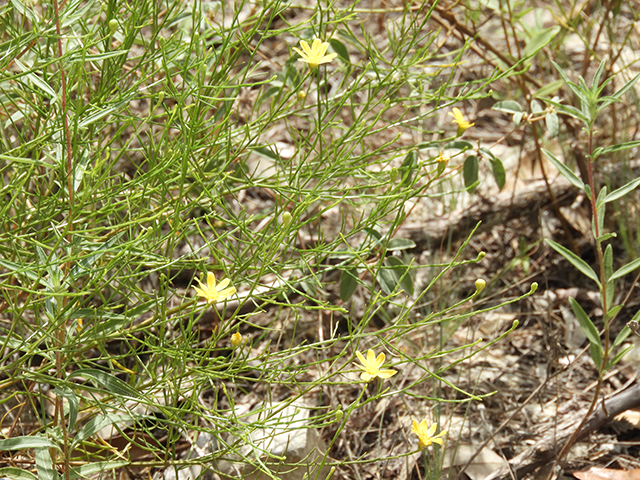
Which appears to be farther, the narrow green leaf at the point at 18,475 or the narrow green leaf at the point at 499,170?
the narrow green leaf at the point at 499,170

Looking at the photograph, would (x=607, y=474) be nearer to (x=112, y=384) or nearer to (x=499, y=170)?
(x=499, y=170)

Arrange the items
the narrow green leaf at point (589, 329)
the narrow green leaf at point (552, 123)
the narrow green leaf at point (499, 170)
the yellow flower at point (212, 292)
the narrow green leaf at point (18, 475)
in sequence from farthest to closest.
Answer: the narrow green leaf at point (499, 170), the narrow green leaf at point (552, 123), the narrow green leaf at point (589, 329), the narrow green leaf at point (18, 475), the yellow flower at point (212, 292)

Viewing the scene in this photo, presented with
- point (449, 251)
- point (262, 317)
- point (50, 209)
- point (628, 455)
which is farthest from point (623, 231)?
point (50, 209)

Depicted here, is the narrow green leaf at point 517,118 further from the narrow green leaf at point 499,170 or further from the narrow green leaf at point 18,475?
the narrow green leaf at point 18,475

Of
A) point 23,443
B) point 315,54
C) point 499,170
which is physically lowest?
point 23,443

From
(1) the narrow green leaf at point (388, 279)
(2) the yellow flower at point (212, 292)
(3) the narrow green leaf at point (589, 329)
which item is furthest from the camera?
(1) the narrow green leaf at point (388, 279)

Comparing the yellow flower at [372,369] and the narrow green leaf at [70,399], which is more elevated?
the yellow flower at [372,369]

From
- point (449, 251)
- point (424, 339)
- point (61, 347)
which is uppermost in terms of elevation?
point (61, 347)

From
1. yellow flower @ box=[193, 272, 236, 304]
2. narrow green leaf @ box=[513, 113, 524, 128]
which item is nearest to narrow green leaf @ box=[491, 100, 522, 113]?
narrow green leaf @ box=[513, 113, 524, 128]

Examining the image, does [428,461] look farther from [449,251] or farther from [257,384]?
[449,251]

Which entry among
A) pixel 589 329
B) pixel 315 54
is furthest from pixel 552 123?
pixel 315 54

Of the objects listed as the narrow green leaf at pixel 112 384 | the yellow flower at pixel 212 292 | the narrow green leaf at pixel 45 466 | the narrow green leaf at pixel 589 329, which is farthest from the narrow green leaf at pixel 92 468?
the narrow green leaf at pixel 589 329
